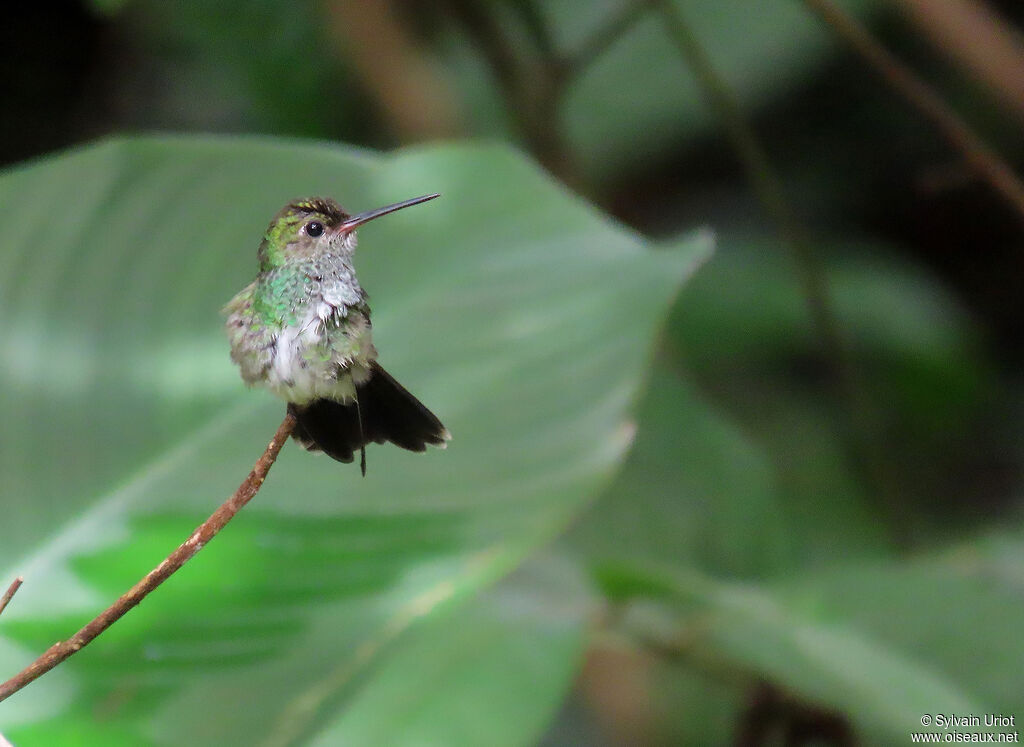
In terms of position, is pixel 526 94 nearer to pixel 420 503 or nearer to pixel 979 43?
pixel 979 43

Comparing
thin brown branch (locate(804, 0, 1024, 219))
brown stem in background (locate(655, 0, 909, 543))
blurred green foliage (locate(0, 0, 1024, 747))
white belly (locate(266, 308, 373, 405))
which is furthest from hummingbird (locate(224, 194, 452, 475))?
brown stem in background (locate(655, 0, 909, 543))

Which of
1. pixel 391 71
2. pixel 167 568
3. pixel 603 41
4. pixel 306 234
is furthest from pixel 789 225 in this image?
pixel 167 568

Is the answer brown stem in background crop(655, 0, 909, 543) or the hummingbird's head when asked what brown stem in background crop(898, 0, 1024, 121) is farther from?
the hummingbird's head

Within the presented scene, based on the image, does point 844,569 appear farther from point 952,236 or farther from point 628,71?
point 952,236

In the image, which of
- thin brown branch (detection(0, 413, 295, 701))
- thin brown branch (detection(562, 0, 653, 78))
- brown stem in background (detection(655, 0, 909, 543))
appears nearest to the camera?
thin brown branch (detection(0, 413, 295, 701))

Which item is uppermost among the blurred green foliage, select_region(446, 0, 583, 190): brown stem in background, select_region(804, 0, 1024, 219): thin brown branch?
select_region(446, 0, 583, 190): brown stem in background

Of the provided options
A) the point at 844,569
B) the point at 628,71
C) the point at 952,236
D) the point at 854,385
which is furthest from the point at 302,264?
the point at 952,236
